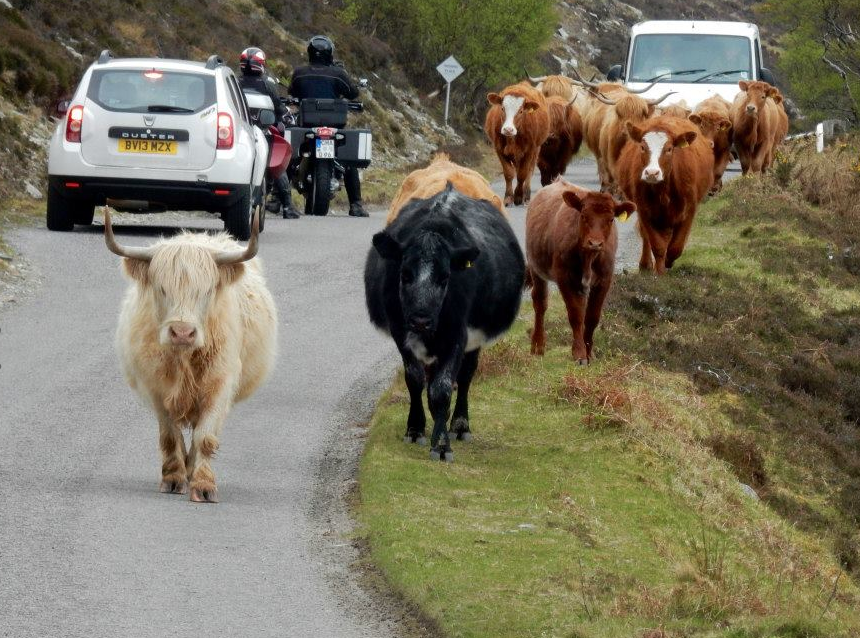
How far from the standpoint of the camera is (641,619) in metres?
7.07

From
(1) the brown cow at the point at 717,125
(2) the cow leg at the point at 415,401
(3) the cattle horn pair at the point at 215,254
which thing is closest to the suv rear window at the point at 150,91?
(1) the brown cow at the point at 717,125

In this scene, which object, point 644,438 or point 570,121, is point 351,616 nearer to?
point 644,438

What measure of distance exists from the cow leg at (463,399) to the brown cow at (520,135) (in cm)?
1480

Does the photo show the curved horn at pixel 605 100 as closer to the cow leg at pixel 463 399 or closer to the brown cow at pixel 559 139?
the brown cow at pixel 559 139

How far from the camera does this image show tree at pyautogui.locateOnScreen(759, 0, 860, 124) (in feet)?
160

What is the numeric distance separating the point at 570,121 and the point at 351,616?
2218 cm

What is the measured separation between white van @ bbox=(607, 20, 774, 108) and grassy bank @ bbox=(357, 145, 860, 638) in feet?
26.6

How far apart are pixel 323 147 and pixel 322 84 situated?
1166 millimetres

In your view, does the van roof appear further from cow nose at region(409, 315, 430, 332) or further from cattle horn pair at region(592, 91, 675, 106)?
cow nose at region(409, 315, 430, 332)

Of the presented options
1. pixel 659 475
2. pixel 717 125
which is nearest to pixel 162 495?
pixel 659 475

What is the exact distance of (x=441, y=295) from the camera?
395 inches

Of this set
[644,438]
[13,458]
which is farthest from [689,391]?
[13,458]

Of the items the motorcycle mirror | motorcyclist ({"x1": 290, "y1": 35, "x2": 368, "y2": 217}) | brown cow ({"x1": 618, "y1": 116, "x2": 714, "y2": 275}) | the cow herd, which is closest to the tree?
motorcyclist ({"x1": 290, "y1": 35, "x2": 368, "y2": 217})

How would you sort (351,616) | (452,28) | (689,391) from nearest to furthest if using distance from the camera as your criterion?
1. (351,616)
2. (689,391)
3. (452,28)
